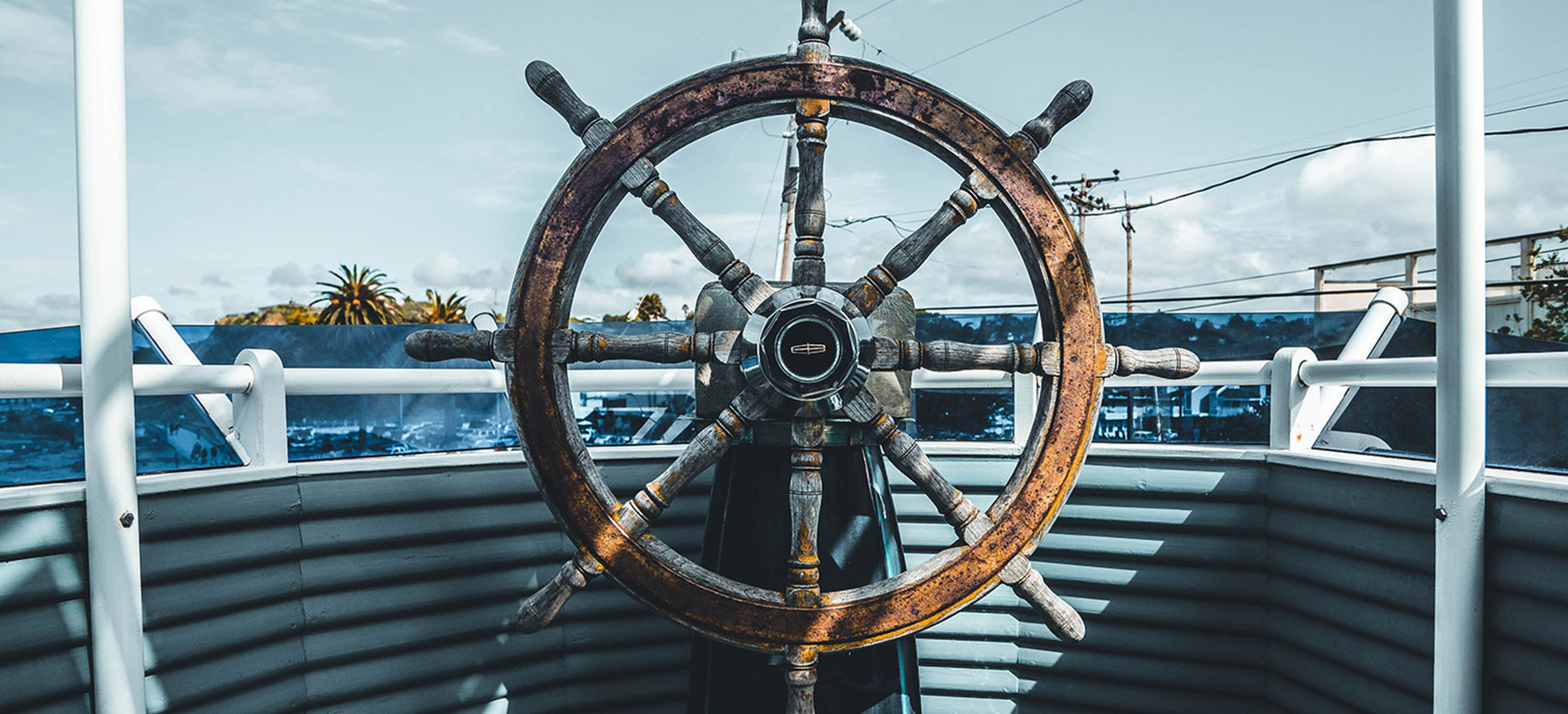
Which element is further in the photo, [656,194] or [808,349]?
[656,194]

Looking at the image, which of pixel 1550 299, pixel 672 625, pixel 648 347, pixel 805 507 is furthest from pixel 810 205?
pixel 1550 299

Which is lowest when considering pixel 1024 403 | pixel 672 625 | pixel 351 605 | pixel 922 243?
pixel 672 625

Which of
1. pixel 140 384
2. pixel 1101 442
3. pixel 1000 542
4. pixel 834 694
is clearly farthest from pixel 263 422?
pixel 1101 442

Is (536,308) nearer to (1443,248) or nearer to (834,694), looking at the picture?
(834,694)

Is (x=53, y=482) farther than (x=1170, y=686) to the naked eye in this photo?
No

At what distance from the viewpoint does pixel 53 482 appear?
142cm

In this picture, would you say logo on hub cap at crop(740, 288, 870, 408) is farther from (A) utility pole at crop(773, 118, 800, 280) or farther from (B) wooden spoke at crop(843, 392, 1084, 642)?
(A) utility pole at crop(773, 118, 800, 280)

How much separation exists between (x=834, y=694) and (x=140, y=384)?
4.04 ft

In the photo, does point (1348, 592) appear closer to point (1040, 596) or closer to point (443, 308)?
point (1040, 596)

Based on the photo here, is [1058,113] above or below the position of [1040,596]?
above

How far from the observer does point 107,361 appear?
1334mm

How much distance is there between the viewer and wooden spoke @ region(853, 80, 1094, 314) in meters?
1.33

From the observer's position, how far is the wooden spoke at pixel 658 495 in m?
1.31

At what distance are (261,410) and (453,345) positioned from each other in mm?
622
